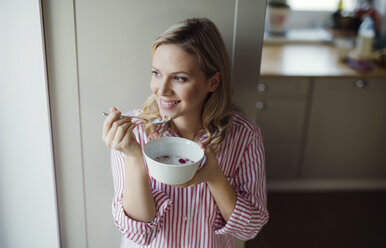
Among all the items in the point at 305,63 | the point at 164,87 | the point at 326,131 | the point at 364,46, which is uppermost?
the point at 164,87

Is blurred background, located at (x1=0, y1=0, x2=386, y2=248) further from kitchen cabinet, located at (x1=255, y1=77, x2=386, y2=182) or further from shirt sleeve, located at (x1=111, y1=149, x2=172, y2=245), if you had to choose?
kitchen cabinet, located at (x1=255, y1=77, x2=386, y2=182)

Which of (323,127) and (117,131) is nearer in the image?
(117,131)

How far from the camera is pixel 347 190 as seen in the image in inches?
112

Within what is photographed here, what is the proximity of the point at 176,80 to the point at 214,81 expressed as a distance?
0.12 meters

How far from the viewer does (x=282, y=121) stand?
2643mm

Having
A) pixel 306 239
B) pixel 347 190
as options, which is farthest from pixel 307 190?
pixel 306 239

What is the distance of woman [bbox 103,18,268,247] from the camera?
106 centimetres

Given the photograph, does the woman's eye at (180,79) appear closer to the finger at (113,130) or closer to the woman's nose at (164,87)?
the woman's nose at (164,87)

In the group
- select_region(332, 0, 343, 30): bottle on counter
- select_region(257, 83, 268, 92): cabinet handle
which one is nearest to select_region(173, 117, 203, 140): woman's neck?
select_region(257, 83, 268, 92): cabinet handle

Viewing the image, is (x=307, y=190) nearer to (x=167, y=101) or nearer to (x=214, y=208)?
(x=214, y=208)

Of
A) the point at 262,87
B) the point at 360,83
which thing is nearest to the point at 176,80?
the point at 262,87

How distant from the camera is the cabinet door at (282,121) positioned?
2.55 meters

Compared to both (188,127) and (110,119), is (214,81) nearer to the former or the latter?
(188,127)

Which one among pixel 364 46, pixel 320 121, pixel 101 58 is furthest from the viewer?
pixel 364 46
